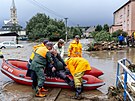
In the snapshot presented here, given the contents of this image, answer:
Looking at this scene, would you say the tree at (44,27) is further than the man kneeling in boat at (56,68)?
Yes

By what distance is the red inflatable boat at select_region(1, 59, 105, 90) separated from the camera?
A: 318 inches

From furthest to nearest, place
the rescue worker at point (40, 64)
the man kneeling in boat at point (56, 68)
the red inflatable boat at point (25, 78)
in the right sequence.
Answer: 1. the man kneeling in boat at point (56, 68)
2. the red inflatable boat at point (25, 78)
3. the rescue worker at point (40, 64)

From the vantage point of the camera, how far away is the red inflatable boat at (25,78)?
8.08m

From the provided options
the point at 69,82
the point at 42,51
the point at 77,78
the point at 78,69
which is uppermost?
the point at 42,51

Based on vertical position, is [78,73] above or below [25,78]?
above

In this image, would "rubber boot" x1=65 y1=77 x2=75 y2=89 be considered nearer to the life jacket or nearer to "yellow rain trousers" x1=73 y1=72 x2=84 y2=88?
"yellow rain trousers" x1=73 y1=72 x2=84 y2=88

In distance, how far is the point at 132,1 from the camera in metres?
36.2

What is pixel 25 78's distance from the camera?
28.3ft

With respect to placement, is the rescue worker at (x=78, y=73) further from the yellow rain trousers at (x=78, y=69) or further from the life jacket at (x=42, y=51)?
the life jacket at (x=42, y=51)

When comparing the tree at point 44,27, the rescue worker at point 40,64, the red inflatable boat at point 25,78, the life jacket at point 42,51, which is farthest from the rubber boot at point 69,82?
the tree at point 44,27

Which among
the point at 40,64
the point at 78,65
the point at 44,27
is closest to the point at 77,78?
the point at 78,65

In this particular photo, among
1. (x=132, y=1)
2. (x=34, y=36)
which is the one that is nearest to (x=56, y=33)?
(x=34, y=36)

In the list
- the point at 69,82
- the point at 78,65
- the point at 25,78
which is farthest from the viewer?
the point at 25,78

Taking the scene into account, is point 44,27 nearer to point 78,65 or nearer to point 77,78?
point 78,65
